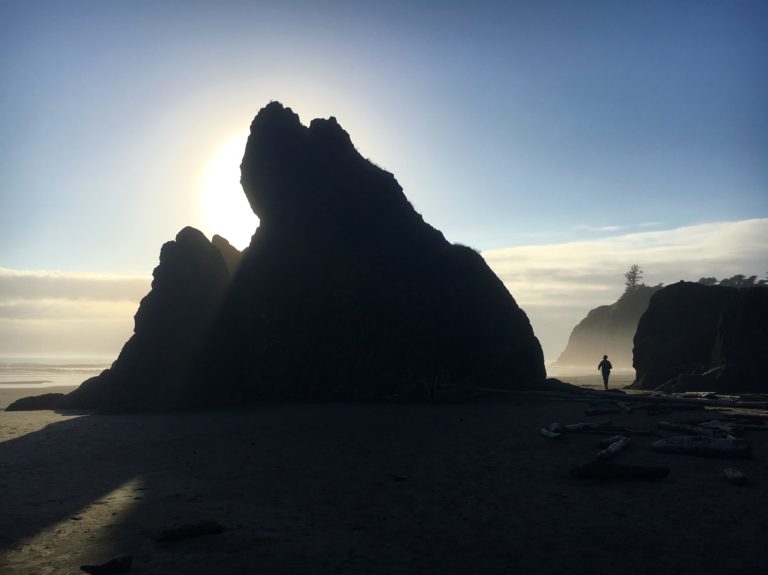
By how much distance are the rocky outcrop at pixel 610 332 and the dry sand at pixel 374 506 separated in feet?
323

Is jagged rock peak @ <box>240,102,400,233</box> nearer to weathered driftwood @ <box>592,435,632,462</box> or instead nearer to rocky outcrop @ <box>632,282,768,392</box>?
rocky outcrop @ <box>632,282,768,392</box>

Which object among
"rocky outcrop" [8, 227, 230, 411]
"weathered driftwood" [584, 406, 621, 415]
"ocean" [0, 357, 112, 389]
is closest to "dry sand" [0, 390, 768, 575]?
"weathered driftwood" [584, 406, 621, 415]

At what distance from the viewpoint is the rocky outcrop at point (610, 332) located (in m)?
110

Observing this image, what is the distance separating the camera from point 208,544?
791 cm

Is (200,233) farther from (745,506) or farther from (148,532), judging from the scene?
(745,506)

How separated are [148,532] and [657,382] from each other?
32795mm

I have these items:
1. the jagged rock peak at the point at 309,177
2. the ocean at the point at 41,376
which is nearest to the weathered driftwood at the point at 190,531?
the jagged rock peak at the point at 309,177

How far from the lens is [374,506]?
9.86 meters

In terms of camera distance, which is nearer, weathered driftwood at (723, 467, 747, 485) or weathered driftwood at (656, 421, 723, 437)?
weathered driftwood at (723, 467, 747, 485)

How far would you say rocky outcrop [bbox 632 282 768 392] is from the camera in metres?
29.3

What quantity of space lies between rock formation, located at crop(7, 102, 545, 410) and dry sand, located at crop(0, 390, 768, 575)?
1051 centimetres

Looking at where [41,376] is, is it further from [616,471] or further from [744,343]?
[616,471]

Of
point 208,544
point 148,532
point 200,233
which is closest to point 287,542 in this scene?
point 208,544

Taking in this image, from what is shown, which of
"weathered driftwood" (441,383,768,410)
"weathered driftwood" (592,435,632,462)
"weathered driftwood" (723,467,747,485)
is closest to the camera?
"weathered driftwood" (723,467,747,485)
